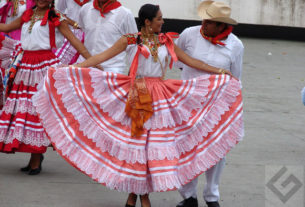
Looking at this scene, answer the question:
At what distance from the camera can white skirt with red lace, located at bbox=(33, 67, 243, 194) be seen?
564cm

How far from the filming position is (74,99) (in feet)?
19.3

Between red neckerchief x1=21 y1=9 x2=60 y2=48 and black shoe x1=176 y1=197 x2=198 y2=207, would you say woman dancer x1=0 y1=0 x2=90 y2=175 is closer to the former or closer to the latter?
red neckerchief x1=21 y1=9 x2=60 y2=48

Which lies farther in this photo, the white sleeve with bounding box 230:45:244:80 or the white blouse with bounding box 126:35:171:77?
the white sleeve with bounding box 230:45:244:80

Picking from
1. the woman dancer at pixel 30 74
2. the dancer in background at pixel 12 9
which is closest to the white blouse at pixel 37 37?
the woman dancer at pixel 30 74

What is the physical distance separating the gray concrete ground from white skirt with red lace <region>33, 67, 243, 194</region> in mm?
679

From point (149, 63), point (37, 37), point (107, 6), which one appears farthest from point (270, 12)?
point (149, 63)

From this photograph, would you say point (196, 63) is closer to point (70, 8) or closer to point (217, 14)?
point (217, 14)

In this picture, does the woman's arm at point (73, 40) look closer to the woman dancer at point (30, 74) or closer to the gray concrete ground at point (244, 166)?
the woman dancer at point (30, 74)

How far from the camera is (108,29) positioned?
748cm

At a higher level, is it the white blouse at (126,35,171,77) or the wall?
the white blouse at (126,35,171,77)

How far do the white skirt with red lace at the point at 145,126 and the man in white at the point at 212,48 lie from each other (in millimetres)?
310

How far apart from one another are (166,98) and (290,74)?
29.4 ft

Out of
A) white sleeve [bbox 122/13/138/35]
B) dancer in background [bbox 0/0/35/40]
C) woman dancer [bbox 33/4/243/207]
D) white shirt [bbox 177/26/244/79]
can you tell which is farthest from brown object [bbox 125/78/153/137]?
dancer in background [bbox 0/0/35/40]

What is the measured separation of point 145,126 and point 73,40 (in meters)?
1.70
